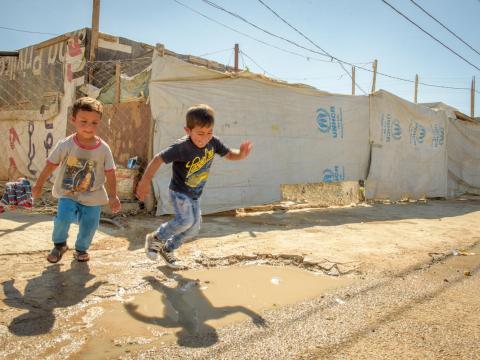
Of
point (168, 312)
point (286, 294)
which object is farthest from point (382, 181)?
point (168, 312)

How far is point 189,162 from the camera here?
2.81 m

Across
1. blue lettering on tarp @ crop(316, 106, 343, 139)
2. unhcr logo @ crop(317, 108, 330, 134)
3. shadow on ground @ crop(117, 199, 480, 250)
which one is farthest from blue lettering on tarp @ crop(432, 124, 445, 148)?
unhcr logo @ crop(317, 108, 330, 134)

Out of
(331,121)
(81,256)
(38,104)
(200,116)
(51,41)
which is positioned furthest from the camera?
(38,104)

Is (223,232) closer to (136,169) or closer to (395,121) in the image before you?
(136,169)

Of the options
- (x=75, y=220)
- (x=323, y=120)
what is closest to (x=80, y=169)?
(x=75, y=220)

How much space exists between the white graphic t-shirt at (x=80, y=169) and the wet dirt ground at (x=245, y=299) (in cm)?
51

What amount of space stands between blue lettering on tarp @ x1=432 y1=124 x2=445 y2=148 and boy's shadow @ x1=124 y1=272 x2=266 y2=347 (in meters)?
8.60

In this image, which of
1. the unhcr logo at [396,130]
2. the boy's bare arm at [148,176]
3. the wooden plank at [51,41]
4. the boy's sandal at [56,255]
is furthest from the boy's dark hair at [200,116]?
the wooden plank at [51,41]

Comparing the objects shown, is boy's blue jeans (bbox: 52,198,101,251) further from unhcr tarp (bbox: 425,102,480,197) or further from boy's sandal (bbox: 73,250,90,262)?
unhcr tarp (bbox: 425,102,480,197)

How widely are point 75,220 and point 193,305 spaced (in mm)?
1327

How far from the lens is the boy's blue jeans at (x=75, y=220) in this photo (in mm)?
2834

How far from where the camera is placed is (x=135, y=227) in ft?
14.1

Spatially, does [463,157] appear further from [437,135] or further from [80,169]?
[80,169]

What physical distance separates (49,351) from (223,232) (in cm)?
282
